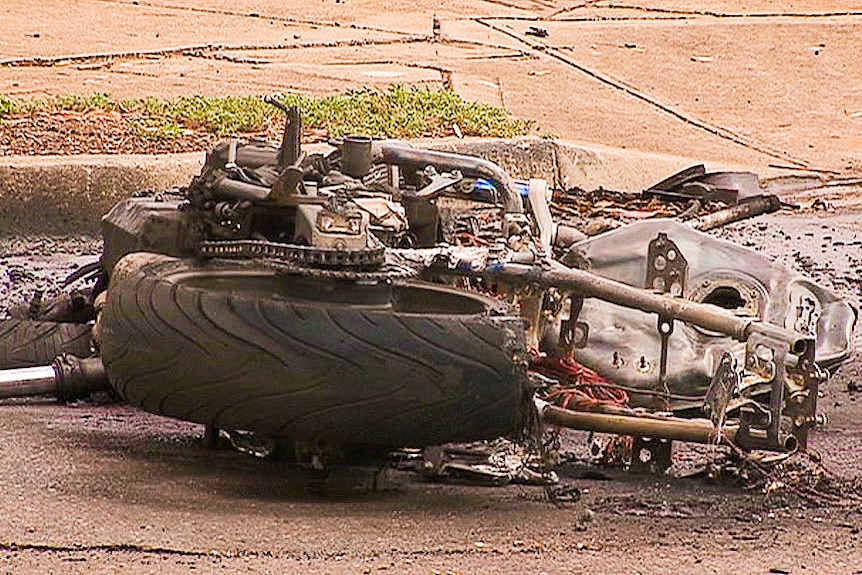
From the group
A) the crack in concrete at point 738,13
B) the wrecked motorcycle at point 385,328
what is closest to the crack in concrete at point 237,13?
the crack in concrete at point 738,13

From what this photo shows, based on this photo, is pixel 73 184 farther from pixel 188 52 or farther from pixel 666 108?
pixel 666 108

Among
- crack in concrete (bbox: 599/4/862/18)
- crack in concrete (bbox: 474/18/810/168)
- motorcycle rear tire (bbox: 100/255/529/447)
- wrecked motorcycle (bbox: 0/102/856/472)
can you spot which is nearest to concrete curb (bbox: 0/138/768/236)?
wrecked motorcycle (bbox: 0/102/856/472)

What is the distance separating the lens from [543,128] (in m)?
10.9

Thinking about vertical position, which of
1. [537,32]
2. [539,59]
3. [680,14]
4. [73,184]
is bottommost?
→ [73,184]

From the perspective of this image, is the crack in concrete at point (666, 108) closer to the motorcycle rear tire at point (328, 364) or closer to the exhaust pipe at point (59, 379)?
the exhaust pipe at point (59, 379)

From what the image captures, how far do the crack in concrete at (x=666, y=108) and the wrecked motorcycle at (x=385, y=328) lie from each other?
5.55 metres

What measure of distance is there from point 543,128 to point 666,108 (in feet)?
5.00

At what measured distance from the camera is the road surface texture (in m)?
4.11

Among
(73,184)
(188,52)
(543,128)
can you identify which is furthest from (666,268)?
(188,52)

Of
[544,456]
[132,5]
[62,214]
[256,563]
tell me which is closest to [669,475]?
[544,456]

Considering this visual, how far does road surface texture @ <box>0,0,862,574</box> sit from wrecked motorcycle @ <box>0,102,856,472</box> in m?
0.19

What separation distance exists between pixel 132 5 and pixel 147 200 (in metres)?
9.09

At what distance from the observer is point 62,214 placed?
8.52 m

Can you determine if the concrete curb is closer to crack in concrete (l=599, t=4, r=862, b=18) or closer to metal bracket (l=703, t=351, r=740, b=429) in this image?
metal bracket (l=703, t=351, r=740, b=429)
